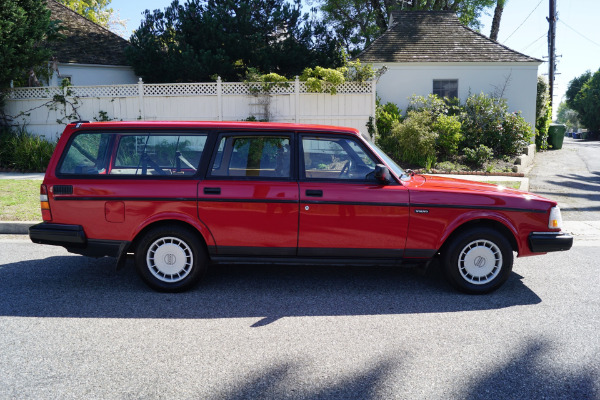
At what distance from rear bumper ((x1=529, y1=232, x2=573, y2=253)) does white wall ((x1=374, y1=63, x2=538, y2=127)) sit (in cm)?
1533

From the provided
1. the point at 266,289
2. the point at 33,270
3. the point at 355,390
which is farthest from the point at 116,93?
the point at 355,390

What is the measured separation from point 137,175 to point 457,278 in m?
3.43

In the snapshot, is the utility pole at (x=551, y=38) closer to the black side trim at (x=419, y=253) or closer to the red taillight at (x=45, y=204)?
the black side trim at (x=419, y=253)

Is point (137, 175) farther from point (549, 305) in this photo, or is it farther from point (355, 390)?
point (549, 305)

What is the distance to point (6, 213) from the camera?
27.9 feet

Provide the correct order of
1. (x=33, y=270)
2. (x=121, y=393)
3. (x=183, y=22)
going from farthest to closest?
(x=183, y=22)
(x=33, y=270)
(x=121, y=393)

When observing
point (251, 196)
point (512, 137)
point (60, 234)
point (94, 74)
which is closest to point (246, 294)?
point (251, 196)

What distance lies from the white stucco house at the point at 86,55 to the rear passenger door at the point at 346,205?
18.4 m

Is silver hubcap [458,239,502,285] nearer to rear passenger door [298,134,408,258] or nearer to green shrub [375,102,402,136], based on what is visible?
rear passenger door [298,134,408,258]

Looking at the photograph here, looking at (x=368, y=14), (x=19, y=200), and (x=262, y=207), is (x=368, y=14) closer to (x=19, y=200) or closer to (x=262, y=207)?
(x=19, y=200)

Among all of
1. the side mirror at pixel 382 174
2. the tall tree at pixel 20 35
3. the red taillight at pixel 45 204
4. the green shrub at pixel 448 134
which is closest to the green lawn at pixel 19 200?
the red taillight at pixel 45 204

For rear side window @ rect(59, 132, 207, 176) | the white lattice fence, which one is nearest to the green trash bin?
the white lattice fence

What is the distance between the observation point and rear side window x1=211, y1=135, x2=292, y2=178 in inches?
207

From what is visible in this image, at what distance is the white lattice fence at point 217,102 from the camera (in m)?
15.9
